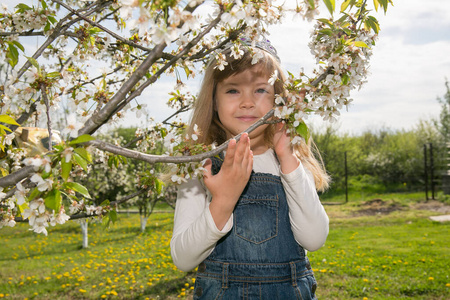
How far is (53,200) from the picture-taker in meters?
0.92

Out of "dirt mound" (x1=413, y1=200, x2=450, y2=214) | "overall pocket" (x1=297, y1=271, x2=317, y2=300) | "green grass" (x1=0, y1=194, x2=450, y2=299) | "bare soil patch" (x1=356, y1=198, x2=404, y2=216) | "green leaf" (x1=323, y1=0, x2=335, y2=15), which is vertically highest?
"green leaf" (x1=323, y1=0, x2=335, y2=15)

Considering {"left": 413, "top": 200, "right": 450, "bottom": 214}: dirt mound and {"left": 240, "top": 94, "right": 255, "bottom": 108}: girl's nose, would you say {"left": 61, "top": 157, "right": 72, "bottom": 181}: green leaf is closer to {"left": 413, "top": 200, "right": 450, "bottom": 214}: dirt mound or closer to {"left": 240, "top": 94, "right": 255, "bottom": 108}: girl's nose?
{"left": 240, "top": 94, "right": 255, "bottom": 108}: girl's nose

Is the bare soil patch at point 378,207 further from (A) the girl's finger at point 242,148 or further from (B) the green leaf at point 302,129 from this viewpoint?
(B) the green leaf at point 302,129

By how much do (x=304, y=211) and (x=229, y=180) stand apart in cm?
50

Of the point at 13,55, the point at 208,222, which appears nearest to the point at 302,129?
the point at 208,222

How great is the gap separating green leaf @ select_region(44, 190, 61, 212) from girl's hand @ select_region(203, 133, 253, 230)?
1.93ft

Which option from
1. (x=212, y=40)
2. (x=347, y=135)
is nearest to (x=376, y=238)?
Answer: (x=212, y=40)

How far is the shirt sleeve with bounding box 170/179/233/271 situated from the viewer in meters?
1.64

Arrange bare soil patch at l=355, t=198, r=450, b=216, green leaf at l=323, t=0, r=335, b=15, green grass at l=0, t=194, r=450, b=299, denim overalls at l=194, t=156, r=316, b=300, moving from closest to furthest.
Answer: green leaf at l=323, t=0, r=335, b=15 < denim overalls at l=194, t=156, r=316, b=300 < green grass at l=0, t=194, r=450, b=299 < bare soil patch at l=355, t=198, r=450, b=216

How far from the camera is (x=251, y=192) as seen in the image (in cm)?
195

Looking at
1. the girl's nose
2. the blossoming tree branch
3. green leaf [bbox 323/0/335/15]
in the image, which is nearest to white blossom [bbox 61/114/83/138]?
the blossoming tree branch

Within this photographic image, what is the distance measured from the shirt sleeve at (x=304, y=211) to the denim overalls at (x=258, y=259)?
84 millimetres

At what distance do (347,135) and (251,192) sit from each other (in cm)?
2063

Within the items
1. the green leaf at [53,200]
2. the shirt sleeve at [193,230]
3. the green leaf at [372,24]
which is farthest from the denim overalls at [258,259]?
the green leaf at [53,200]
